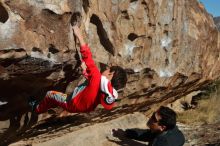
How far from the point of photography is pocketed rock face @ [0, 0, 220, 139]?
→ 4.48 m

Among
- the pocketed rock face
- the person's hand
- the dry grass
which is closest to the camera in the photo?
the pocketed rock face

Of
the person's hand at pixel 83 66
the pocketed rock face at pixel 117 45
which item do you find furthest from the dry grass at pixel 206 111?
the person's hand at pixel 83 66

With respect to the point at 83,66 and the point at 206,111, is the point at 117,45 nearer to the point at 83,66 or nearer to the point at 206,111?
the point at 83,66

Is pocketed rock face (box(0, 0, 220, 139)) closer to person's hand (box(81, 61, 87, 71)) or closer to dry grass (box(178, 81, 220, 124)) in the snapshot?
person's hand (box(81, 61, 87, 71))

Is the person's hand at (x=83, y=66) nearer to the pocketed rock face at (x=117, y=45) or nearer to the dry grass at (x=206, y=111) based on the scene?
the pocketed rock face at (x=117, y=45)

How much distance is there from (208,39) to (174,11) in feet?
4.28

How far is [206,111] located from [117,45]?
5.07 m

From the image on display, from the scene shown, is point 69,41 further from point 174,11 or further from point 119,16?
point 174,11

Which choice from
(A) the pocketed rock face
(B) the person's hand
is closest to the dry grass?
(A) the pocketed rock face

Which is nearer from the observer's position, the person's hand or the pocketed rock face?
the pocketed rock face

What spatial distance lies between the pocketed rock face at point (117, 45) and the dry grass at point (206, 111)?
109cm

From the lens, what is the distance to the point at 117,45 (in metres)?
5.97

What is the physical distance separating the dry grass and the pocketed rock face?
1.09m

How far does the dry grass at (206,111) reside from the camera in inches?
390
